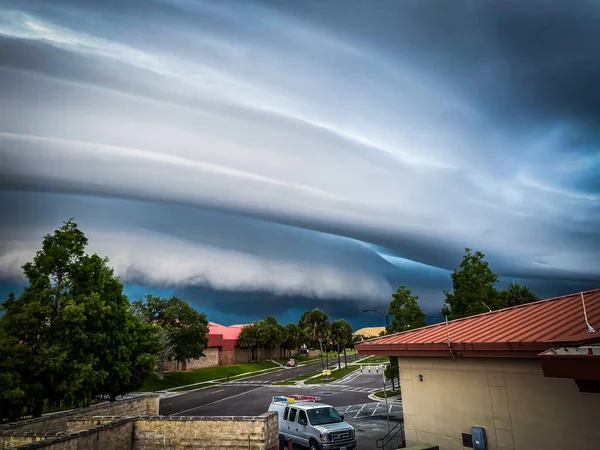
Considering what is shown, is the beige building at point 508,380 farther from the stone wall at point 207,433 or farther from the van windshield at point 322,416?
the van windshield at point 322,416

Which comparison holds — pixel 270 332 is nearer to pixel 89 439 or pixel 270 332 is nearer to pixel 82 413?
pixel 82 413

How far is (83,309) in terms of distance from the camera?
28.0 metres

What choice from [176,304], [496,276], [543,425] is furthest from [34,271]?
[176,304]

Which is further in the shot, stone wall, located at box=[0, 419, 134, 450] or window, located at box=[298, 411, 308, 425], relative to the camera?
window, located at box=[298, 411, 308, 425]

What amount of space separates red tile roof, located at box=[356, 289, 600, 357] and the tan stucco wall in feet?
1.87

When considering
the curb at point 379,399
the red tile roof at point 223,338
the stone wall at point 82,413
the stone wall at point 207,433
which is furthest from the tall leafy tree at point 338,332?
the stone wall at point 207,433

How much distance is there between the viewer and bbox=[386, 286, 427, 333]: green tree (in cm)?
3338

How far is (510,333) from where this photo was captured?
10.6 meters

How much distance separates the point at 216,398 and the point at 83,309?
842 inches

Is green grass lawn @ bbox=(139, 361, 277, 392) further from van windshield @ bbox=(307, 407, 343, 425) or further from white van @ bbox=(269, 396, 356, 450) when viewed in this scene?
van windshield @ bbox=(307, 407, 343, 425)

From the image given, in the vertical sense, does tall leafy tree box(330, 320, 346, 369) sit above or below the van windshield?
above

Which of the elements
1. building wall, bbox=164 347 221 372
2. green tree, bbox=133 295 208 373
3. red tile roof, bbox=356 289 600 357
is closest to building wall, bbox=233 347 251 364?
building wall, bbox=164 347 221 372

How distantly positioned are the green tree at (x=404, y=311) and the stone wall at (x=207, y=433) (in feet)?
60.4

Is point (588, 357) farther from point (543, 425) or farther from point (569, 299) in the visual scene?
point (569, 299)
